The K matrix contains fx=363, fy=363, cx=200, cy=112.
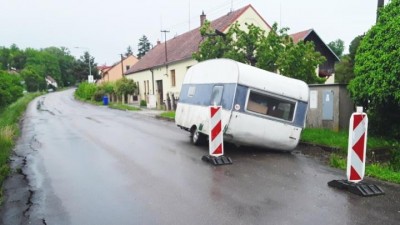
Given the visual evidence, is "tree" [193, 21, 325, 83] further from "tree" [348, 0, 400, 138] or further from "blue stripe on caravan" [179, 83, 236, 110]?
"blue stripe on caravan" [179, 83, 236, 110]

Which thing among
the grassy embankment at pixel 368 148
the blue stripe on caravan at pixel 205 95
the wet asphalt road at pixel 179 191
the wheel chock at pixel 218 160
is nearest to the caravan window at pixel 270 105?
the blue stripe on caravan at pixel 205 95

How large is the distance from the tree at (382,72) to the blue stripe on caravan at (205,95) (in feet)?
13.0

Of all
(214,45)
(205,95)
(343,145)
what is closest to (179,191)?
(205,95)

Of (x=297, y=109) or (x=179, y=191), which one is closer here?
(x=179, y=191)

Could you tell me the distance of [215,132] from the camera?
874cm

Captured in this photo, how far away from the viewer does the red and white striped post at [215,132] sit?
28.6 feet

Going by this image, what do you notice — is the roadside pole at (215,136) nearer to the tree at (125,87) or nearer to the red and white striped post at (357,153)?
the red and white striped post at (357,153)

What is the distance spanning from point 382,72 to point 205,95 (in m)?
4.96

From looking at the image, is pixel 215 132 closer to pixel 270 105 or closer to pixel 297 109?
pixel 270 105

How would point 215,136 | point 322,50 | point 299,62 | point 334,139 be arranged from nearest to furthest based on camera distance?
point 215,136
point 334,139
point 299,62
point 322,50

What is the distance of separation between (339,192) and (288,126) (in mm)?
3932

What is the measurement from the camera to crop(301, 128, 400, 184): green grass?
7.35 m

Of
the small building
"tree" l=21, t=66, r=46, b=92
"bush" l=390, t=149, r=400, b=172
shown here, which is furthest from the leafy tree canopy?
"tree" l=21, t=66, r=46, b=92

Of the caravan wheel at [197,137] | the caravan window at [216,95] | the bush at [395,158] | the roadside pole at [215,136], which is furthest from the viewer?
the caravan wheel at [197,137]
